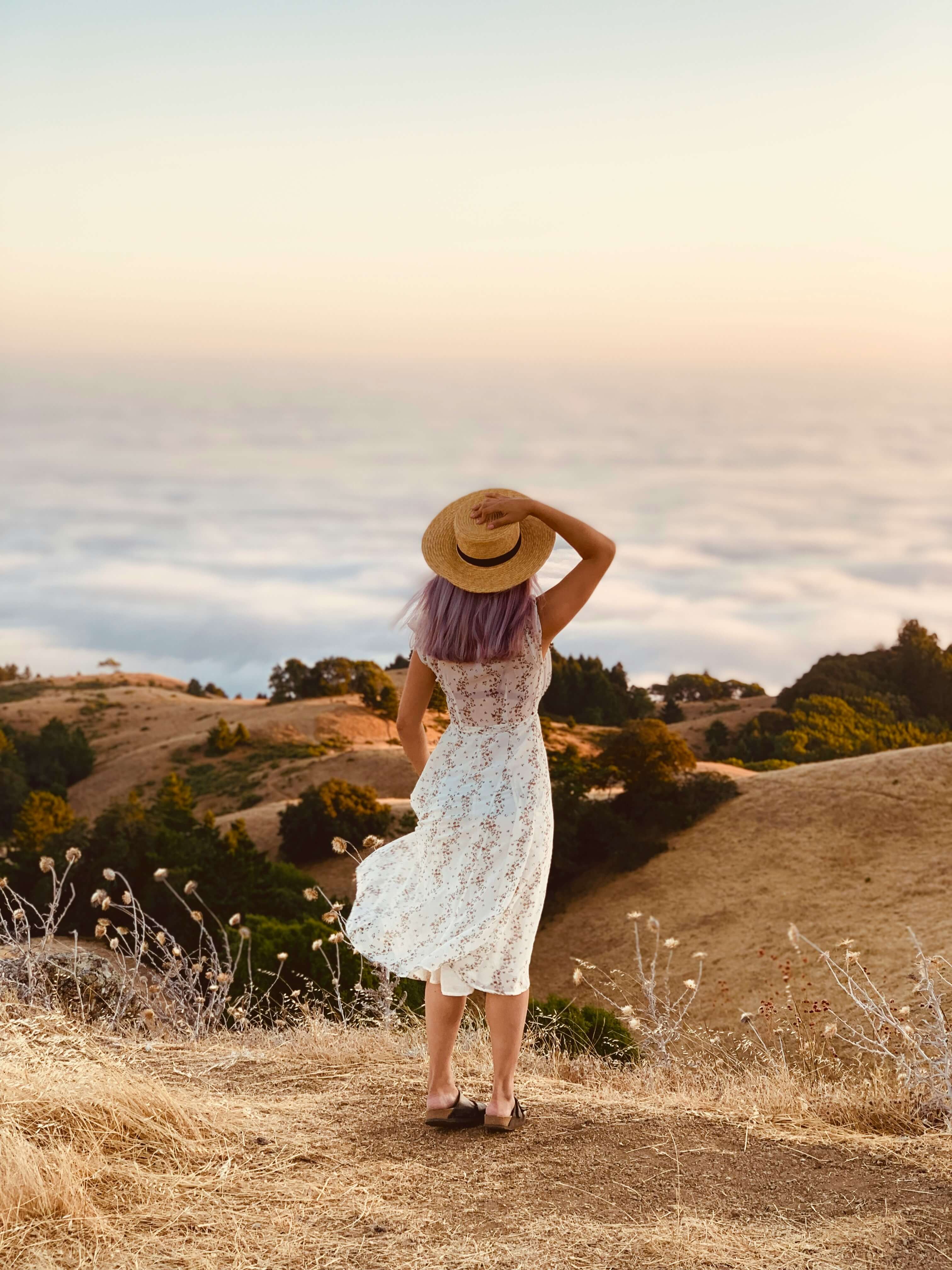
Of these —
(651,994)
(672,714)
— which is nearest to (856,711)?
(672,714)

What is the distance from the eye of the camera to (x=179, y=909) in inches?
757

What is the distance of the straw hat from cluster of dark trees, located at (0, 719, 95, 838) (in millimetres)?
42584

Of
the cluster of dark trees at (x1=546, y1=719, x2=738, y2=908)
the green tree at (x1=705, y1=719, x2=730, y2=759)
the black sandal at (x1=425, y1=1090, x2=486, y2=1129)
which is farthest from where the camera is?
the green tree at (x1=705, y1=719, x2=730, y2=759)

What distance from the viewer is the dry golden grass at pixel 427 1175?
287 cm

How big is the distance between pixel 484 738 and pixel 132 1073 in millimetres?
1637

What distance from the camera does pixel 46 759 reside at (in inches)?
1874

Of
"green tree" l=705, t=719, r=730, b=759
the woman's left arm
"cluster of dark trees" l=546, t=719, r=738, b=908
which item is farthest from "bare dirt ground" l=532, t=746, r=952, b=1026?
"green tree" l=705, t=719, r=730, b=759

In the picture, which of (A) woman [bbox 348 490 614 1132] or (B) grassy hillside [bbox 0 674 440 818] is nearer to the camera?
(A) woman [bbox 348 490 614 1132]

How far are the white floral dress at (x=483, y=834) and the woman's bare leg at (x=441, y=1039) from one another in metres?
0.05

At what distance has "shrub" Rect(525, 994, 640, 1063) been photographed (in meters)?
6.25

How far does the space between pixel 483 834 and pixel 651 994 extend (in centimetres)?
197

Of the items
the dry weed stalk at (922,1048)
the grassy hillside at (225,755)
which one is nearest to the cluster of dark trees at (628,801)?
the grassy hillside at (225,755)

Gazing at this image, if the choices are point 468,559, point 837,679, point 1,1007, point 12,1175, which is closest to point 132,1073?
point 12,1175

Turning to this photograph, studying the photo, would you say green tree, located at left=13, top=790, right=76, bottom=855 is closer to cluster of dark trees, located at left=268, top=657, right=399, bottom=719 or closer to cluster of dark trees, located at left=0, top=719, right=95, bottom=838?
cluster of dark trees, located at left=0, top=719, right=95, bottom=838
